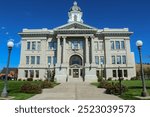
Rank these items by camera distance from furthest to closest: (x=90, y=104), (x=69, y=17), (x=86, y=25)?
(x=69, y=17) < (x=86, y=25) < (x=90, y=104)

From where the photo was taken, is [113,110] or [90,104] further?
[90,104]

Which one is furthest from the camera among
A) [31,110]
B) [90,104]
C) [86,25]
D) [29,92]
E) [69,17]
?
[69,17]

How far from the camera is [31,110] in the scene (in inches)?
262

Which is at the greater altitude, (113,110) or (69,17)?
(69,17)

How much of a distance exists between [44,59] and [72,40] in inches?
374

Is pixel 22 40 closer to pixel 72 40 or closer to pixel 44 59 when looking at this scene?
pixel 44 59

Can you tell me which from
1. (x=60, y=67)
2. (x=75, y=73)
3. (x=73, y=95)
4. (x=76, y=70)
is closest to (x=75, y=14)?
(x=76, y=70)

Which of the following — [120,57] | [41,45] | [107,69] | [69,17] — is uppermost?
[69,17]

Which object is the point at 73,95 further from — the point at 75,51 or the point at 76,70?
the point at 75,51

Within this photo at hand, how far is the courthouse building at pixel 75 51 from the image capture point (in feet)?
173

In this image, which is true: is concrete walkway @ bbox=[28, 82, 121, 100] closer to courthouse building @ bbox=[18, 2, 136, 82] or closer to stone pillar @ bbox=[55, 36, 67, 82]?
stone pillar @ bbox=[55, 36, 67, 82]

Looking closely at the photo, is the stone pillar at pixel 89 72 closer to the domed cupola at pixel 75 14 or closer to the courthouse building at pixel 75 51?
the courthouse building at pixel 75 51

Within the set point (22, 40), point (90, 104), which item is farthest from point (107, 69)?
point (90, 104)

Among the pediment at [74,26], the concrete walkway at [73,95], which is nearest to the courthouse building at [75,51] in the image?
the pediment at [74,26]
